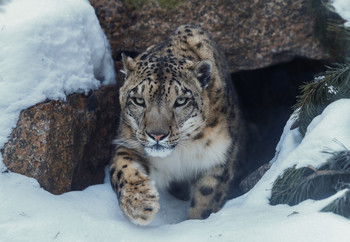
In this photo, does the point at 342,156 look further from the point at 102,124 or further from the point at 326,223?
the point at 102,124

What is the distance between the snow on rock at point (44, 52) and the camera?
12.4 ft

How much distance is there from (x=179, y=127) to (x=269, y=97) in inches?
143

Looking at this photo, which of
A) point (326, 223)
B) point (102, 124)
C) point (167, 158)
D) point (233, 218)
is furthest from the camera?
point (102, 124)

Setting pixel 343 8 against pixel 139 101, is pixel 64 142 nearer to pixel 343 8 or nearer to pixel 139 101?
pixel 139 101

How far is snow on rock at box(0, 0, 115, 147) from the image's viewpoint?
3770mm

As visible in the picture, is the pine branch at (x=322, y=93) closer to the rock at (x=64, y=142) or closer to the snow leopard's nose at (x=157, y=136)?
the snow leopard's nose at (x=157, y=136)

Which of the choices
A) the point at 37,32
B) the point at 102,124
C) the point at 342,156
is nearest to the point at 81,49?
the point at 37,32

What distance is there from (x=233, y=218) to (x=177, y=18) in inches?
118

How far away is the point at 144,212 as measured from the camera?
3504mm

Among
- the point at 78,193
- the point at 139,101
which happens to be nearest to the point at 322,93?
the point at 139,101

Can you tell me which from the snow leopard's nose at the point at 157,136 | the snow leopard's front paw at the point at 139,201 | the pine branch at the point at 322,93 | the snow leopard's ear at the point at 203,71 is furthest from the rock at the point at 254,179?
the snow leopard's front paw at the point at 139,201

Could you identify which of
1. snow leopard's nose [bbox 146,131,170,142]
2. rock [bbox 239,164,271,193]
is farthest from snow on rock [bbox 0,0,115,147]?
rock [bbox 239,164,271,193]

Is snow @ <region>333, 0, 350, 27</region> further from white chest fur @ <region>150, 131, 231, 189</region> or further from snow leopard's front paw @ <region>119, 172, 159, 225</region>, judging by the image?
snow leopard's front paw @ <region>119, 172, 159, 225</region>

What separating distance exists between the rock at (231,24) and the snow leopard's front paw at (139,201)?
2485 millimetres
